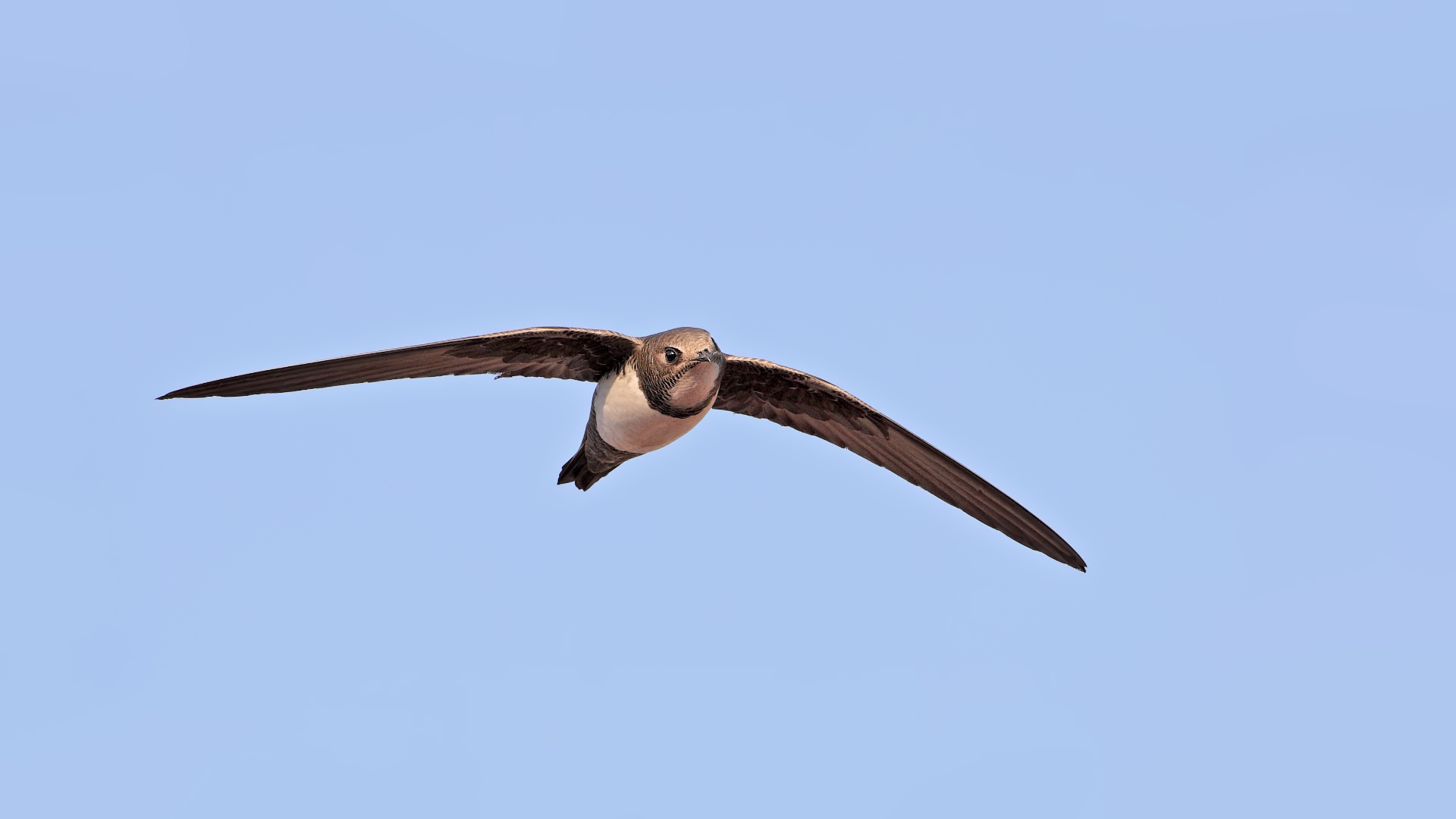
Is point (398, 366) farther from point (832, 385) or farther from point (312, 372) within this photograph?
point (832, 385)

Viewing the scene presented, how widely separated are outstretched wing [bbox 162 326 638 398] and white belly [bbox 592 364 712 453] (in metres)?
0.27

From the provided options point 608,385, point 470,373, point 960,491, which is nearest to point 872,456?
point 960,491

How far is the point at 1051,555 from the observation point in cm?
1541

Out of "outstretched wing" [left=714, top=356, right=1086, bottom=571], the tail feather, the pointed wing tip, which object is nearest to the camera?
the pointed wing tip

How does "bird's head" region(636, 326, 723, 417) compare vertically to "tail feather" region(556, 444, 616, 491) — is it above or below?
above

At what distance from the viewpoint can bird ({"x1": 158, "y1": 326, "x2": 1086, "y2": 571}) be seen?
1274cm

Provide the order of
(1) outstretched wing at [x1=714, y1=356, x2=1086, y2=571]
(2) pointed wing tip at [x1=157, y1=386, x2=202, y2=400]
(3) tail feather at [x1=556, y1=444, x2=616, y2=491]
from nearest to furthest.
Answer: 1. (2) pointed wing tip at [x1=157, y1=386, x2=202, y2=400]
2. (1) outstretched wing at [x1=714, y1=356, x2=1086, y2=571]
3. (3) tail feather at [x1=556, y1=444, x2=616, y2=491]

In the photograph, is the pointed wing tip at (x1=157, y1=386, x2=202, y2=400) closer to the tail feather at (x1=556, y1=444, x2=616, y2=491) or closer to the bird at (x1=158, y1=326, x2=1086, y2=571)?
the bird at (x1=158, y1=326, x2=1086, y2=571)

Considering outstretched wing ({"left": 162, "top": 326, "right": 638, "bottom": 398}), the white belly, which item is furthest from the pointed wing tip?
the white belly

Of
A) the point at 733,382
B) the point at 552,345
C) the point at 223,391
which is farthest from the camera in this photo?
the point at 733,382

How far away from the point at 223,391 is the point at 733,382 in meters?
5.13

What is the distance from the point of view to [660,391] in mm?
13016

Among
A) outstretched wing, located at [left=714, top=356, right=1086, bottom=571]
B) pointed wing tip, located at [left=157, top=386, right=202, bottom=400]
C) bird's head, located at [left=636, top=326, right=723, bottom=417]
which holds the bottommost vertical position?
pointed wing tip, located at [left=157, top=386, right=202, bottom=400]

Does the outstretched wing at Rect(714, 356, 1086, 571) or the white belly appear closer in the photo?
the white belly
